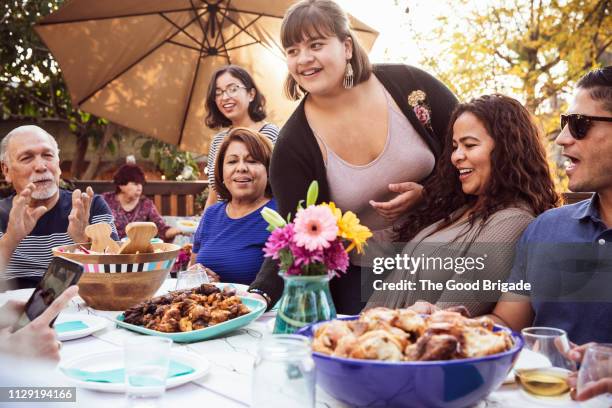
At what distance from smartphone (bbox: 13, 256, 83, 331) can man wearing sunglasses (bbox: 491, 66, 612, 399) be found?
126 cm

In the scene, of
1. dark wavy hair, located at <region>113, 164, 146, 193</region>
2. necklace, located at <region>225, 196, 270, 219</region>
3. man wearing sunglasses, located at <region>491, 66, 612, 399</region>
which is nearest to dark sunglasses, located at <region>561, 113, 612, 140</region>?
man wearing sunglasses, located at <region>491, 66, 612, 399</region>

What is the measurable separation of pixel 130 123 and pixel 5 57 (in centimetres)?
259

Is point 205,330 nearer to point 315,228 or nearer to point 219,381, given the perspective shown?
point 219,381

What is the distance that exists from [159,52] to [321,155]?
9.84 feet

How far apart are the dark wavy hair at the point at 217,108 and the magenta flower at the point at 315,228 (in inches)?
94.2

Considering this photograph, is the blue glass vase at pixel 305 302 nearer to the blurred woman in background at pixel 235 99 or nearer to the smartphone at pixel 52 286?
the smartphone at pixel 52 286

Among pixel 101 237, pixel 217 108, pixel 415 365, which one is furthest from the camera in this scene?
pixel 217 108

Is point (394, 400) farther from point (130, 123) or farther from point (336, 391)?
point (130, 123)

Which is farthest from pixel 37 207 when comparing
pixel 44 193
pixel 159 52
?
pixel 159 52

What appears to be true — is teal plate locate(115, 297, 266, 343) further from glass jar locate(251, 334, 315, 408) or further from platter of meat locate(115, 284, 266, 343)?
glass jar locate(251, 334, 315, 408)

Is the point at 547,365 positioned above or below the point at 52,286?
below

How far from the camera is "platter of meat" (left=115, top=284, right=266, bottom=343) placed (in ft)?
4.86

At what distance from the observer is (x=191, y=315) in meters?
1.52

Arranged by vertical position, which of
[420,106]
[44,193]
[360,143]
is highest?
[420,106]
